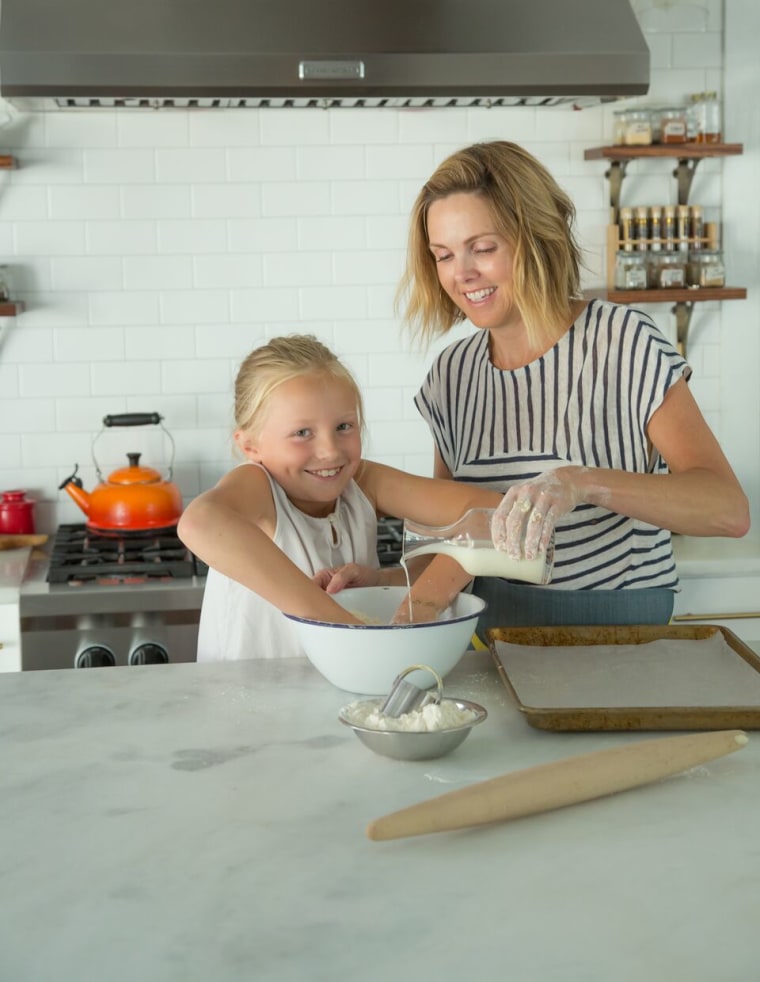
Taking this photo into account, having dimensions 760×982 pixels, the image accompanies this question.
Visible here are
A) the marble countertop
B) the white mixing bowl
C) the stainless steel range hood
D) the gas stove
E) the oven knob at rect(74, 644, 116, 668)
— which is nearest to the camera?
the white mixing bowl

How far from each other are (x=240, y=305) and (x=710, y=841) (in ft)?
8.93

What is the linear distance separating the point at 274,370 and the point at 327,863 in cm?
104

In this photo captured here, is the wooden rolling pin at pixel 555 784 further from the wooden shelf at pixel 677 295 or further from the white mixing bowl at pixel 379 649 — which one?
the wooden shelf at pixel 677 295

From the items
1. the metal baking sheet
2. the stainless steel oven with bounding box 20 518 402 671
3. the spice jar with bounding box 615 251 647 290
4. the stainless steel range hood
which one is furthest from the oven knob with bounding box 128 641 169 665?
the spice jar with bounding box 615 251 647 290

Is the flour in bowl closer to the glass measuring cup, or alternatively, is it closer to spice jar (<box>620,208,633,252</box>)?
the glass measuring cup

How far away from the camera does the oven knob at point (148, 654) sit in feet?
9.52

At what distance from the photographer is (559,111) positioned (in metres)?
3.61

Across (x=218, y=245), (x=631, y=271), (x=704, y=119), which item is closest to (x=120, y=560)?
(x=218, y=245)

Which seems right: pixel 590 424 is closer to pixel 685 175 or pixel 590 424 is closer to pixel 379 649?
pixel 379 649

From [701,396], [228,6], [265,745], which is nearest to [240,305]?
[228,6]

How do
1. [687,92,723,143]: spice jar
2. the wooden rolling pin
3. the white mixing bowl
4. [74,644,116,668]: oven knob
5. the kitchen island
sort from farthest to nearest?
[687,92,723,143]: spice jar, [74,644,116,668]: oven knob, the white mixing bowl, the wooden rolling pin, the kitchen island

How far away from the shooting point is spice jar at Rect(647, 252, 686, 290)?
3559 mm

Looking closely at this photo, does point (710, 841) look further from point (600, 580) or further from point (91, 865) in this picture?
point (600, 580)

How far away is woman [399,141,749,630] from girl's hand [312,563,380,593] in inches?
13.0
